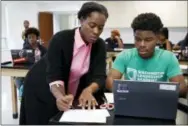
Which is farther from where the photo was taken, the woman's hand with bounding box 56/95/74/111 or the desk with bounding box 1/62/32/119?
the desk with bounding box 1/62/32/119

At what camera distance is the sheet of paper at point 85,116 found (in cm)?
96

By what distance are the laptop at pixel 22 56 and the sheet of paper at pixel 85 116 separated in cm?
184

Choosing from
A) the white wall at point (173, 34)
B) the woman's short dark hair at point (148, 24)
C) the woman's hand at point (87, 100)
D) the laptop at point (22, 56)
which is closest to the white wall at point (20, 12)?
the white wall at point (173, 34)

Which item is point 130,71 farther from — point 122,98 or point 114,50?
point 114,50

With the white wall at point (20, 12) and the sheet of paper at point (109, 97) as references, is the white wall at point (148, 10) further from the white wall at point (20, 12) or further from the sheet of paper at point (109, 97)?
the sheet of paper at point (109, 97)

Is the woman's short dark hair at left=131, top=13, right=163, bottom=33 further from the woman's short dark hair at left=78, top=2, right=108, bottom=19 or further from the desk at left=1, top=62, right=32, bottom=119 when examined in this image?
the desk at left=1, top=62, right=32, bottom=119

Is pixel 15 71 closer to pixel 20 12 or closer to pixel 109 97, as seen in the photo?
pixel 109 97

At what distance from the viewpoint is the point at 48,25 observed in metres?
8.07

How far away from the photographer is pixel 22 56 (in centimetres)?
280

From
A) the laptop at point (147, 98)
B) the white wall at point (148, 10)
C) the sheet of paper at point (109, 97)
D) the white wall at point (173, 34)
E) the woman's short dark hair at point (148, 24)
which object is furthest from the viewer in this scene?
the white wall at point (173, 34)

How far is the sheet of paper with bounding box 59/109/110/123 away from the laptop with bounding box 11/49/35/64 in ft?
6.04

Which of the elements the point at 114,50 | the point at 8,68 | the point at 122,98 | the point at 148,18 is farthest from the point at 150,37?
the point at 114,50

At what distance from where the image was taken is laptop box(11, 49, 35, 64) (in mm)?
2756

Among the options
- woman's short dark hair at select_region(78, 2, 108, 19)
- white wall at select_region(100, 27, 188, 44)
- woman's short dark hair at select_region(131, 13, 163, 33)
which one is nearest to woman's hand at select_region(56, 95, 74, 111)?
woman's short dark hair at select_region(78, 2, 108, 19)
